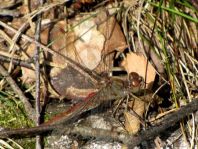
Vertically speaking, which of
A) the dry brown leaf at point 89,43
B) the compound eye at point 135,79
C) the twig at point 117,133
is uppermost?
the dry brown leaf at point 89,43

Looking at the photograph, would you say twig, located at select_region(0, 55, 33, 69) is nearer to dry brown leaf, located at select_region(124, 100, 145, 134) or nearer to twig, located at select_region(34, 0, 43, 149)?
twig, located at select_region(34, 0, 43, 149)

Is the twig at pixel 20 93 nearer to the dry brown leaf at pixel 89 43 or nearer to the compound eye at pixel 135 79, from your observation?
the dry brown leaf at pixel 89 43

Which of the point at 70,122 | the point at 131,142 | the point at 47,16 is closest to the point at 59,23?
the point at 47,16

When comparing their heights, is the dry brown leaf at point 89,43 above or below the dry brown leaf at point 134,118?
above

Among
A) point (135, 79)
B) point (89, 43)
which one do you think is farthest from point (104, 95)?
point (89, 43)

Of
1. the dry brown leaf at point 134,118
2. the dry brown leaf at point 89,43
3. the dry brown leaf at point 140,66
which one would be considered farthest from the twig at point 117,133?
the dry brown leaf at point 89,43

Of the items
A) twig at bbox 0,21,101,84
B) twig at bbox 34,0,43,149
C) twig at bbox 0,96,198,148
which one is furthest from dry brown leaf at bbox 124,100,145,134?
twig at bbox 34,0,43,149

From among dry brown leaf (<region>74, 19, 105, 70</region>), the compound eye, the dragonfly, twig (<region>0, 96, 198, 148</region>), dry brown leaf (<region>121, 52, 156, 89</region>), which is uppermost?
dry brown leaf (<region>74, 19, 105, 70</region>)
